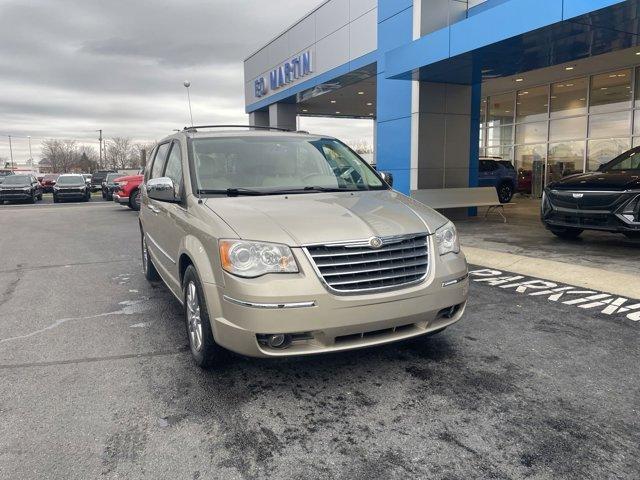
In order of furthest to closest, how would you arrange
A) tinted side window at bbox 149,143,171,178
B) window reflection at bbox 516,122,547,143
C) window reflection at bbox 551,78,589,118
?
1. window reflection at bbox 516,122,547,143
2. window reflection at bbox 551,78,589,118
3. tinted side window at bbox 149,143,171,178

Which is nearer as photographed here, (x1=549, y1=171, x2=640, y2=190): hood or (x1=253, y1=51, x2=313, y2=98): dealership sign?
(x1=549, y1=171, x2=640, y2=190): hood

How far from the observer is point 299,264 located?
10.3 feet

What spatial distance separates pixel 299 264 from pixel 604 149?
18.5 m

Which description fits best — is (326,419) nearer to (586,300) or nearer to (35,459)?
(35,459)

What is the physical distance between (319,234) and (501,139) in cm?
2176

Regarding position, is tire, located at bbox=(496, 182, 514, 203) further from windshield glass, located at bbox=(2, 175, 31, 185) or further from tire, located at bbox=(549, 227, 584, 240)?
windshield glass, located at bbox=(2, 175, 31, 185)

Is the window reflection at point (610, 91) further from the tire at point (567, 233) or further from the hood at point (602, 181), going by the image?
the hood at point (602, 181)

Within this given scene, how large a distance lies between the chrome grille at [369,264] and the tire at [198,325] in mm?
880

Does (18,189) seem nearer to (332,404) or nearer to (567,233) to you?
(567,233)

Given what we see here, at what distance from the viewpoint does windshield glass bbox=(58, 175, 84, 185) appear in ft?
89.2

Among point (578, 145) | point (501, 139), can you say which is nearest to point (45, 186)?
point (501, 139)

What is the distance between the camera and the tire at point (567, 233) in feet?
30.1

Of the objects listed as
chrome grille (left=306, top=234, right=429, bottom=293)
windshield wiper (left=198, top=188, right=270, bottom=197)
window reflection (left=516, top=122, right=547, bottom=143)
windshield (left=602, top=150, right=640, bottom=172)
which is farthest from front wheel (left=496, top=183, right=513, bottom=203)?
chrome grille (left=306, top=234, right=429, bottom=293)

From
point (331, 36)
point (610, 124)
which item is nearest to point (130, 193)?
point (331, 36)
